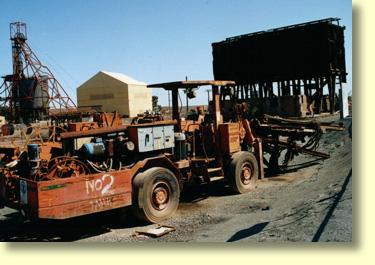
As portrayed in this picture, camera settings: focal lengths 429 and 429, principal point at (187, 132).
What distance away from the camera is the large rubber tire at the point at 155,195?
6141mm

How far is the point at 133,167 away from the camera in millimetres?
6156

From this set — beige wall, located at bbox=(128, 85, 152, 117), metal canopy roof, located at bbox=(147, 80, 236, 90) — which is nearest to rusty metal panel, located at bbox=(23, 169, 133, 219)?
metal canopy roof, located at bbox=(147, 80, 236, 90)

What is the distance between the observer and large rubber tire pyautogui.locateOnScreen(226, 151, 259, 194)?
7906 millimetres

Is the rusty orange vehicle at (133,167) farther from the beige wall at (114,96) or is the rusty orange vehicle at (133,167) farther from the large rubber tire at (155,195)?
the beige wall at (114,96)

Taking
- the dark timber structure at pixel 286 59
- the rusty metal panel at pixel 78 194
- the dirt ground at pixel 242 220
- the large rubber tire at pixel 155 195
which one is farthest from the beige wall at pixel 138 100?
the rusty metal panel at pixel 78 194

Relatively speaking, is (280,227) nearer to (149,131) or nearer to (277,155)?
(149,131)

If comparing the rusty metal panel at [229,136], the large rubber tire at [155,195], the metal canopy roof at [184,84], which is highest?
the metal canopy roof at [184,84]

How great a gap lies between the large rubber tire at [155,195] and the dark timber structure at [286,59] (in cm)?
379

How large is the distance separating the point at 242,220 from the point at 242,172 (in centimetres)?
228

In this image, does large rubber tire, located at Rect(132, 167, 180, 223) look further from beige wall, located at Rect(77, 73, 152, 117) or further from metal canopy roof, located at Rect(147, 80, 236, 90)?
beige wall, located at Rect(77, 73, 152, 117)

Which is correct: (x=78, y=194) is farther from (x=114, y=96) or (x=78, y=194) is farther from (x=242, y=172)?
(x=114, y=96)

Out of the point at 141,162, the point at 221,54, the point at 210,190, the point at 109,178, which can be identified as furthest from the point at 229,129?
the point at 221,54

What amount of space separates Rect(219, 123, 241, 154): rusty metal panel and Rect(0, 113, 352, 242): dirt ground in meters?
0.86

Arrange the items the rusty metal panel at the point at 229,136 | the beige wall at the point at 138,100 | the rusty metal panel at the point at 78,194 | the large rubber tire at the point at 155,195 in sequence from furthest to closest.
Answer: the beige wall at the point at 138,100, the rusty metal panel at the point at 229,136, the large rubber tire at the point at 155,195, the rusty metal panel at the point at 78,194
